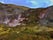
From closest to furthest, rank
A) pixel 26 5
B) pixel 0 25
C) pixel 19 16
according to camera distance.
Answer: pixel 0 25 → pixel 19 16 → pixel 26 5

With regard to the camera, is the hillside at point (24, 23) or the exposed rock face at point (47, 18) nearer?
the hillside at point (24, 23)

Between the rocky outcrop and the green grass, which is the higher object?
the rocky outcrop

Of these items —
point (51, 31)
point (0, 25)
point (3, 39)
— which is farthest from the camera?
point (0, 25)

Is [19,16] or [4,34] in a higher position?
[19,16]

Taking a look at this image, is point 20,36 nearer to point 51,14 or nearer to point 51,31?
point 51,31

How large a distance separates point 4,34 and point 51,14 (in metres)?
0.51

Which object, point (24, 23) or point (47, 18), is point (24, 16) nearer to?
point (24, 23)

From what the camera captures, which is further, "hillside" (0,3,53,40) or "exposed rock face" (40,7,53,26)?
"exposed rock face" (40,7,53,26)

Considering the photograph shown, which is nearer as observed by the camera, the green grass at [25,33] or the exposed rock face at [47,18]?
the green grass at [25,33]

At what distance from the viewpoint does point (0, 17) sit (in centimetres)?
160

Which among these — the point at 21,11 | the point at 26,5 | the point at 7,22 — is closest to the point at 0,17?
the point at 7,22

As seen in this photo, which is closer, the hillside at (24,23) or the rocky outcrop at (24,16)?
the hillside at (24,23)

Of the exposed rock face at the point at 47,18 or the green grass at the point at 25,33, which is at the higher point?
the exposed rock face at the point at 47,18

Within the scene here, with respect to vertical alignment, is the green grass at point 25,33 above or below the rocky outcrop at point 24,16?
below
